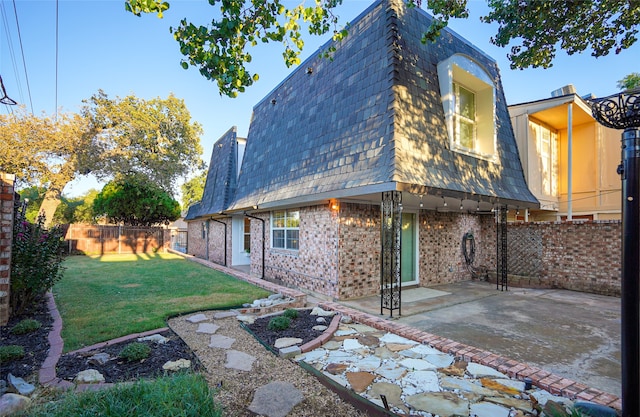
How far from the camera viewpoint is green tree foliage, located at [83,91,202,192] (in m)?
19.7

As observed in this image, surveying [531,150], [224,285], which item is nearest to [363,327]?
[224,285]

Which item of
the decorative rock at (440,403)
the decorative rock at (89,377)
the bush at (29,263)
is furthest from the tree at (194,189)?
the decorative rock at (440,403)

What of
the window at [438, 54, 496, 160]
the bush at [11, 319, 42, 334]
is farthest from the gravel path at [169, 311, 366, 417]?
the window at [438, 54, 496, 160]

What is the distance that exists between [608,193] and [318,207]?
12239mm

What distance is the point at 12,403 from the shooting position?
2512 millimetres

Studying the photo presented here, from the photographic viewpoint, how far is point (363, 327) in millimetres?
5090

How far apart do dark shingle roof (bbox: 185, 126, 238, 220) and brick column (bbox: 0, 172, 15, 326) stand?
26.6 feet

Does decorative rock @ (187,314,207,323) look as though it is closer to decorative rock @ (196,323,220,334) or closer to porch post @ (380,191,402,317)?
decorative rock @ (196,323,220,334)

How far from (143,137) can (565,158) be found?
23987 mm

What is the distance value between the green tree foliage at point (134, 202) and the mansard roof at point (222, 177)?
6571mm

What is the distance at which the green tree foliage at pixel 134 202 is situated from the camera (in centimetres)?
2126

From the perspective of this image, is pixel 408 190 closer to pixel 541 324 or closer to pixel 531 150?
pixel 541 324

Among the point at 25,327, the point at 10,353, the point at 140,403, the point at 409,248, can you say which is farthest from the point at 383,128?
the point at 25,327

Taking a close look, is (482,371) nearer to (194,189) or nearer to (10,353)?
(10,353)
